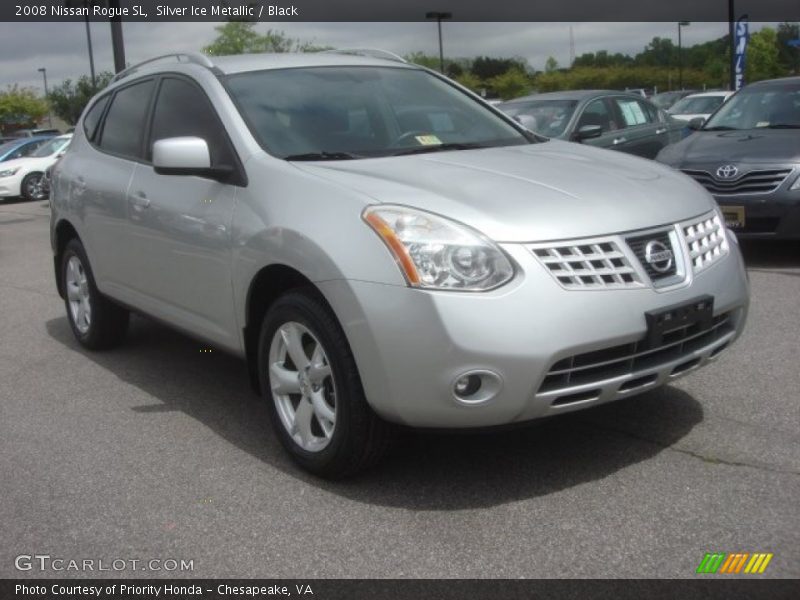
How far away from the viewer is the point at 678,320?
3.48m

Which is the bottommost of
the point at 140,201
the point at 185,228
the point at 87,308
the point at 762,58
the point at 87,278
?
the point at 87,308

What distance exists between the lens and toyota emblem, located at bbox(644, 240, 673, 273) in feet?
11.5

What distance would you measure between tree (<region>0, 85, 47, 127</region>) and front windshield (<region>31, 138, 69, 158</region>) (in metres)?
52.9

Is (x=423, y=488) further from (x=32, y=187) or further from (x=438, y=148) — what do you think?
(x=32, y=187)

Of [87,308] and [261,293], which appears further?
[87,308]

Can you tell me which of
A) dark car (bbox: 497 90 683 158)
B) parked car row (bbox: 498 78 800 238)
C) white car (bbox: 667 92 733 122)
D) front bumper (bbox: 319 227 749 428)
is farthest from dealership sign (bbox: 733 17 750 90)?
front bumper (bbox: 319 227 749 428)

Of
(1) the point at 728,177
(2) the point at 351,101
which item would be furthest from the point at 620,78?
(2) the point at 351,101

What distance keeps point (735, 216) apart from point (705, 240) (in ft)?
13.5

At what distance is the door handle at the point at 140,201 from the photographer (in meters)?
4.86

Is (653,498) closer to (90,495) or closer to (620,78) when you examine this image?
(90,495)

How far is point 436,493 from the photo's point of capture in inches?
144

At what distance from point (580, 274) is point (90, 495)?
6.92ft

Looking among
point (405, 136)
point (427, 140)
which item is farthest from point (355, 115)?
point (427, 140)

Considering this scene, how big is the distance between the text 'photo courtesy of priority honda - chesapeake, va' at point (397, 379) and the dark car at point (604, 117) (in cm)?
546
